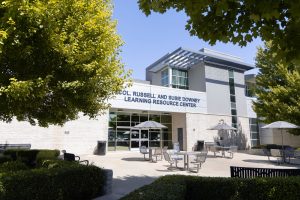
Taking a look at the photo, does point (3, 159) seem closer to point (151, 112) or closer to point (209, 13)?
point (209, 13)

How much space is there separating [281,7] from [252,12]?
424mm

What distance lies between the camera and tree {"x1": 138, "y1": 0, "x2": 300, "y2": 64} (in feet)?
12.8

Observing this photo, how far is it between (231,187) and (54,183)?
14.0ft

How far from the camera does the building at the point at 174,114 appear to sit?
20.1 metres

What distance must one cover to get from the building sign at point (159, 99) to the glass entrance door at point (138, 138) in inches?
108

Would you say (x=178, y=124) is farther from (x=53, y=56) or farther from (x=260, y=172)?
(x=53, y=56)

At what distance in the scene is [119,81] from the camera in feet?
32.3

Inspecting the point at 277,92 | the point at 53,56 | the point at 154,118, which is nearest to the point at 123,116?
the point at 154,118

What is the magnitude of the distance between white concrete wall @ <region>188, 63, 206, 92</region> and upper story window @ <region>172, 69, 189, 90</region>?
0.49 m

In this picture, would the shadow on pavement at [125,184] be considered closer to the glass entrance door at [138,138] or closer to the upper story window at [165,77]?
the glass entrance door at [138,138]

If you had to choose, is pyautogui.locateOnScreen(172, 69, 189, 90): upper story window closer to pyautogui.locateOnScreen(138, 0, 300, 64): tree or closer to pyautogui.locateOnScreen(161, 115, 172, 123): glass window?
pyautogui.locateOnScreen(161, 115, 172, 123): glass window

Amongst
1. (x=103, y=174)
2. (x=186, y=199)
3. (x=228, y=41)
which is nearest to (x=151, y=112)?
(x=103, y=174)

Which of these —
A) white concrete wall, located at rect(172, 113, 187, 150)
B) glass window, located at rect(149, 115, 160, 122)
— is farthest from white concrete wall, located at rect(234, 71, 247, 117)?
glass window, located at rect(149, 115, 160, 122)

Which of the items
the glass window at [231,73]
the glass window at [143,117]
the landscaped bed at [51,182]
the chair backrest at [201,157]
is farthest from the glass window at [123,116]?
the landscaped bed at [51,182]
